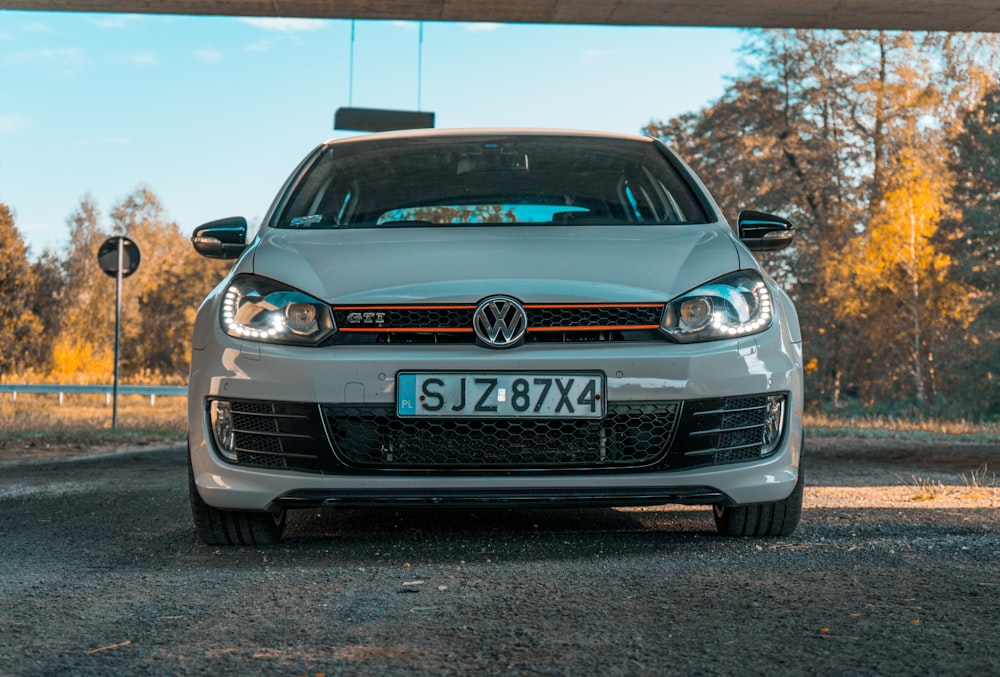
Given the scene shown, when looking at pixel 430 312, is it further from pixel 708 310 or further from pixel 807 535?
pixel 807 535

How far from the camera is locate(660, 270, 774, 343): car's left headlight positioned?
12.3 ft

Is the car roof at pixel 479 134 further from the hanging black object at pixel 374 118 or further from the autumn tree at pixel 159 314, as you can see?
the autumn tree at pixel 159 314

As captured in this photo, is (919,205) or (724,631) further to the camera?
(919,205)

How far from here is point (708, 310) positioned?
380 centimetres

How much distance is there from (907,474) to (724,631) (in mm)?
5447

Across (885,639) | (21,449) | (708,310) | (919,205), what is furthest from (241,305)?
(919,205)

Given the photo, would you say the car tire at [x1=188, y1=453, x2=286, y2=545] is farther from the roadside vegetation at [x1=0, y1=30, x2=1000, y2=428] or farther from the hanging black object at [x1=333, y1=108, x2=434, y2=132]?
the roadside vegetation at [x1=0, y1=30, x2=1000, y2=428]

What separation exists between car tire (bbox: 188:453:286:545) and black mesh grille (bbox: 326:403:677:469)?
523 mm

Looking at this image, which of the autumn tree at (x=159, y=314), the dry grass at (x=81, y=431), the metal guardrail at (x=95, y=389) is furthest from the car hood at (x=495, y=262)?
the autumn tree at (x=159, y=314)

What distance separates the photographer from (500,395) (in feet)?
12.0

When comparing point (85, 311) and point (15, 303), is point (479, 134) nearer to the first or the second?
point (15, 303)

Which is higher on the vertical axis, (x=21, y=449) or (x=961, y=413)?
(x=21, y=449)

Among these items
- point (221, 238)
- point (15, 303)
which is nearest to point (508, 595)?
point (221, 238)

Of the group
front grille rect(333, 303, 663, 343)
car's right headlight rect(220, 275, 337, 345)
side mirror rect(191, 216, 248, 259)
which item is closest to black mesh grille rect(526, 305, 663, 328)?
front grille rect(333, 303, 663, 343)
